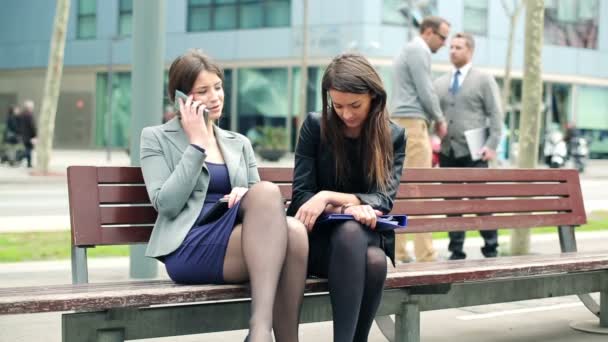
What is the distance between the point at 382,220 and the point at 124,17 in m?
44.6

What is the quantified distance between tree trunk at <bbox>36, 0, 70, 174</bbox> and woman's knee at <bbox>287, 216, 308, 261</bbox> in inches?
789

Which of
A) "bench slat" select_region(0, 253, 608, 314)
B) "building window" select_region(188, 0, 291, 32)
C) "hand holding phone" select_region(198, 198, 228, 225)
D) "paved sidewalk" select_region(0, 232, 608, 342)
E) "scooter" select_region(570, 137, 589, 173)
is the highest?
"building window" select_region(188, 0, 291, 32)

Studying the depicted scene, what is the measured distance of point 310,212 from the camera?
4.32 m

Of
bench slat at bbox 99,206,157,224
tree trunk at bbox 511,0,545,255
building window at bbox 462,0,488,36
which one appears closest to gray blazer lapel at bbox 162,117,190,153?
bench slat at bbox 99,206,157,224

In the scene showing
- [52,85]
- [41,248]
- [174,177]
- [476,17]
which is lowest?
[41,248]

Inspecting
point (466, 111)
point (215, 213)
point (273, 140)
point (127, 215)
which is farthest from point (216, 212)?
point (273, 140)

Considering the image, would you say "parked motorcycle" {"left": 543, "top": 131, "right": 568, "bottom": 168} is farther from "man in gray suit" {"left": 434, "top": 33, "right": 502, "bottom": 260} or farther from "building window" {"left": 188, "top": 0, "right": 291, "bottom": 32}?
"man in gray suit" {"left": 434, "top": 33, "right": 502, "bottom": 260}

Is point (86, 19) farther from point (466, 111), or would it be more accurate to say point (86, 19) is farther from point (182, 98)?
point (182, 98)

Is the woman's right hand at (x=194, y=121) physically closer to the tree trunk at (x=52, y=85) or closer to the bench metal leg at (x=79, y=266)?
the bench metal leg at (x=79, y=266)

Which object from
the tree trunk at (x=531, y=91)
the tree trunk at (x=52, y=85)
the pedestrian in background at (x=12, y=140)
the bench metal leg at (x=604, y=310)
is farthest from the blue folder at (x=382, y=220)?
the pedestrian in background at (x=12, y=140)

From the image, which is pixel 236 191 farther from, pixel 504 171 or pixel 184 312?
pixel 504 171

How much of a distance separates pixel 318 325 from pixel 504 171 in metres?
1.51

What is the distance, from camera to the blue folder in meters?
4.25

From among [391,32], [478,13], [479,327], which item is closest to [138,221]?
[479,327]
